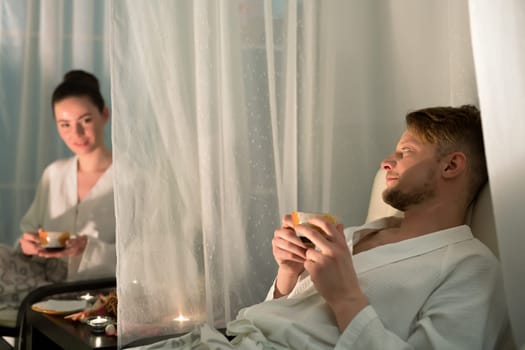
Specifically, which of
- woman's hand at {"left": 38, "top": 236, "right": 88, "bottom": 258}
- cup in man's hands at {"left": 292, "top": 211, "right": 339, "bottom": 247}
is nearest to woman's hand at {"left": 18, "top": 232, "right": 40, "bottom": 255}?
woman's hand at {"left": 38, "top": 236, "right": 88, "bottom": 258}

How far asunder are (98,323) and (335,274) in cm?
82

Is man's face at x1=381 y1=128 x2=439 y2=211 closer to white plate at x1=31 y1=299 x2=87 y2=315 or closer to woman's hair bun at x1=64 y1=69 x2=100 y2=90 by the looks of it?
white plate at x1=31 y1=299 x2=87 y2=315

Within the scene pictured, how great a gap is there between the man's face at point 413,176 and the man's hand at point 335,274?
0.74ft

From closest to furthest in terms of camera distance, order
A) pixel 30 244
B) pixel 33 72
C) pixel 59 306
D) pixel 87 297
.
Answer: pixel 59 306 → pixel 87 297 → pixel 30 244 → pixel 33 72

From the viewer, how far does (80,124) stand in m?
3.65

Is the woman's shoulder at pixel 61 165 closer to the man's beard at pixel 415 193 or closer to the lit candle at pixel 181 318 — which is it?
the lit candle at pixel 181 318

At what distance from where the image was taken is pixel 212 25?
6.67ft

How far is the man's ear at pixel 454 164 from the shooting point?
6.55ft

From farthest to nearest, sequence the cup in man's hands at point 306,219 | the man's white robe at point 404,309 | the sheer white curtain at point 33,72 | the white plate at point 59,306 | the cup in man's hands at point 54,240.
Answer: the sheer white curtain at point 33,72
the cup in man's hands at point 54,240
the white plate at point 59,306
the cup in man's hands at point 306,219
the man's white robe at point 404,309

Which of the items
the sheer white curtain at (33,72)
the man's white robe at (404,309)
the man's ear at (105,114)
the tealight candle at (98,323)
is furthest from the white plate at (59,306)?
the sheer white curtain at (33,72)

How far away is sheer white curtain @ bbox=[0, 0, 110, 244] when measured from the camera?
12.7ft

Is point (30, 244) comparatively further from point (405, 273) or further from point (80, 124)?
point (405, 273)

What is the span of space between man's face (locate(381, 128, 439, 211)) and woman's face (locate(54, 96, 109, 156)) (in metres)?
1.89

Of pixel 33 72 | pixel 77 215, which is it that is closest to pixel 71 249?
pixel 77 215
